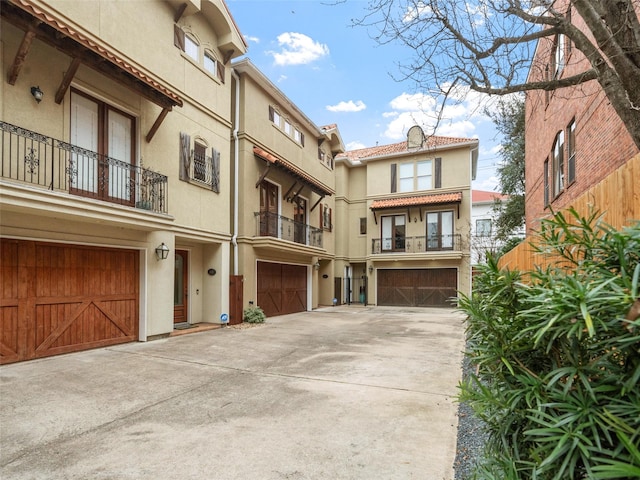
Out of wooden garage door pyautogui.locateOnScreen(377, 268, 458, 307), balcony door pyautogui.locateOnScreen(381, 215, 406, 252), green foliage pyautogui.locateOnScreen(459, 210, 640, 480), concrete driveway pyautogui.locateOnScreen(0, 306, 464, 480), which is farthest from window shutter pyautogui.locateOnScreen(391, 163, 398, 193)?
green foliage pyautogui.locateOnScreen(459, 210, 640, 480)

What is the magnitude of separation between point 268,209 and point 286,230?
1.26 m

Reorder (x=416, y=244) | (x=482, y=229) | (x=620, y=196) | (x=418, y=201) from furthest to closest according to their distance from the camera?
(x=482, y=229)
(x=416, y=244)
(x=418, y=201)
(x=620, y=196)

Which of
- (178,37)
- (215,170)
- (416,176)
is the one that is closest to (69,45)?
(178,37)

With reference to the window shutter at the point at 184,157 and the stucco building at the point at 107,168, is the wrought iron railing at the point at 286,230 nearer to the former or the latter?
the stucco building at the point at 107,168

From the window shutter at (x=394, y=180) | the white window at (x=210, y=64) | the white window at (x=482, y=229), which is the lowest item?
the white window at (x=482, y=229)

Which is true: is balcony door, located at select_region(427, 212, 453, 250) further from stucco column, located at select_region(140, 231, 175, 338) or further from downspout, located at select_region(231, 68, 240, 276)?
stucco column, located at select_region(140, 231, 175, 338)

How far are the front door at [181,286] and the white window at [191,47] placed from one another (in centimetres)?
583

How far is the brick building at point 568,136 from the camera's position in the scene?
600 cm

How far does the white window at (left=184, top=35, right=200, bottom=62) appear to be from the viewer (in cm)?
1002

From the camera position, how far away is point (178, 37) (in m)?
9.70

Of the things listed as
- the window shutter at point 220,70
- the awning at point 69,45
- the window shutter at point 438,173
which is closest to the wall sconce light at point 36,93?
the awning at point 69,45

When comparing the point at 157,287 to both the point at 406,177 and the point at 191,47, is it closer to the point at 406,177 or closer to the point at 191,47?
the point at 191,47

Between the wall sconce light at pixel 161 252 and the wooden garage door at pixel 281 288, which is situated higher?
the wall sconce light at pixel 161 252

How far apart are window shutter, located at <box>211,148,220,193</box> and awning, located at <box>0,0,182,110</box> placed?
278 centimetres
